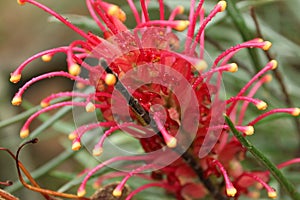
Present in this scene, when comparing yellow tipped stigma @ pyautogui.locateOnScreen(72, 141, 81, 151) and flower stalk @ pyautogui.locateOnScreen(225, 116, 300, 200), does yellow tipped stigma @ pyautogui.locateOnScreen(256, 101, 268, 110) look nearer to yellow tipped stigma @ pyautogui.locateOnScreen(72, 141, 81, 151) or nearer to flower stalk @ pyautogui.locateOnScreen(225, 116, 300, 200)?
flower stalk @ pyautogui.locateOnScreen(225, 116, 300, 200)

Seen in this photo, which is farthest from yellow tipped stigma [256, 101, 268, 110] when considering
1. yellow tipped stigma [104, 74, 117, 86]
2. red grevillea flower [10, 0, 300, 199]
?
yellow tipped stigma [104, 74, 117, 86]

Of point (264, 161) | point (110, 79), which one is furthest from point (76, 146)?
point (264, 161)

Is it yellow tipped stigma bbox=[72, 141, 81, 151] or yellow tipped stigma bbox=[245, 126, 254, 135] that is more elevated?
yellow tipped stigma bbox=[72, 141, 81, 151]

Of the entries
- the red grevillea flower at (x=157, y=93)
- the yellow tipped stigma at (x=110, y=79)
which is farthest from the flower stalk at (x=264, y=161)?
the yellow tipped stigma at (x=110, y=79)

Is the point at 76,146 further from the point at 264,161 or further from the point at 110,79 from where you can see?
the point at 264,161

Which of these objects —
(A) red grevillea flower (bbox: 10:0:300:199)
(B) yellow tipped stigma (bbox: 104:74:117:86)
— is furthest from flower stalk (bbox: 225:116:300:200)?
(B) yellow tipped stigma (bbox: 104:74:117:86)

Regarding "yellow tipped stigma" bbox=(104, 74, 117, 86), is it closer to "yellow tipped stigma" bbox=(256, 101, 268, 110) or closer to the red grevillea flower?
the red grevillea flower

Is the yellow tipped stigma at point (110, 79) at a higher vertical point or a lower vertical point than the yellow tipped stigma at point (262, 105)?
higher

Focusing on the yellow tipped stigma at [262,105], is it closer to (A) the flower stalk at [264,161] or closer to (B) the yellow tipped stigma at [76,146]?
(A) the flower stalk at [264,161]

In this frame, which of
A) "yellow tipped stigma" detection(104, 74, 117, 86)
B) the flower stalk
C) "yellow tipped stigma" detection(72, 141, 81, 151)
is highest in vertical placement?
"yellow tipped stigma" detection(104, 74, 117, 86)

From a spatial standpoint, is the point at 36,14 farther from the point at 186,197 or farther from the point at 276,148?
the point at 186,197

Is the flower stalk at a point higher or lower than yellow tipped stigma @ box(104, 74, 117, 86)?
lower
